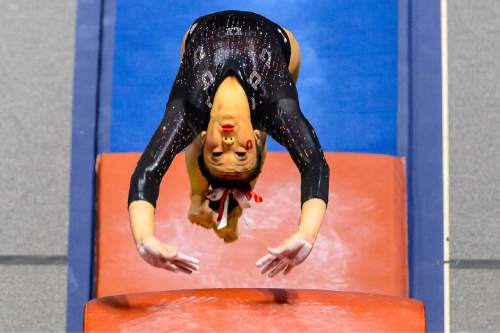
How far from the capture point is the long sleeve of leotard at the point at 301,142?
1.43 metres

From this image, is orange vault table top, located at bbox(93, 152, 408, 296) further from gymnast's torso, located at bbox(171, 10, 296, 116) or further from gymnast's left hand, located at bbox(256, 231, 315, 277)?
gymnast's left hand, located at bbox(256, 231, 315, 277)

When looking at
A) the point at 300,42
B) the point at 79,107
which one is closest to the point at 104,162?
the point at 79,107

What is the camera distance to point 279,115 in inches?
58.4

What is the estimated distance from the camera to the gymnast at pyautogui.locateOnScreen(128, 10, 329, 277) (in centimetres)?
137

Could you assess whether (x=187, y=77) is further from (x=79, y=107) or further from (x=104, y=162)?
(x=79, y=107)

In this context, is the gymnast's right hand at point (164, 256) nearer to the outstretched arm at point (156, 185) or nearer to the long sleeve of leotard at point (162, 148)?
the outstretched arm at point (156, 185)

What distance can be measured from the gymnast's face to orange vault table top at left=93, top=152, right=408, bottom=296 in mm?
715

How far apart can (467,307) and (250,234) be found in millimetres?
766

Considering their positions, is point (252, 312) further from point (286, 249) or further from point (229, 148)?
point (229, 148)

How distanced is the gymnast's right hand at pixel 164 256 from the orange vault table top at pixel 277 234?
763 millimetres

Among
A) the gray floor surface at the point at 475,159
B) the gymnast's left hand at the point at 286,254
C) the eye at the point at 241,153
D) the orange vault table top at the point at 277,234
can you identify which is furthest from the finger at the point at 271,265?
the gray floor surface at the point at 475,159

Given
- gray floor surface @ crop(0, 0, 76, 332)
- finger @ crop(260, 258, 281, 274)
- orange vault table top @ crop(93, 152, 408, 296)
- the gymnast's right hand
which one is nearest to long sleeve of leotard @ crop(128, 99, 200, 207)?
the gymnast's right hand

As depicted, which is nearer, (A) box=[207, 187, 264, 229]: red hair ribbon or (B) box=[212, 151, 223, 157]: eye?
(B) box=[212, 151, 223, 157]: eye

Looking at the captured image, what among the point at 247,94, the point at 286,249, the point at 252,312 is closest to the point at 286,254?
the point at 286,249
